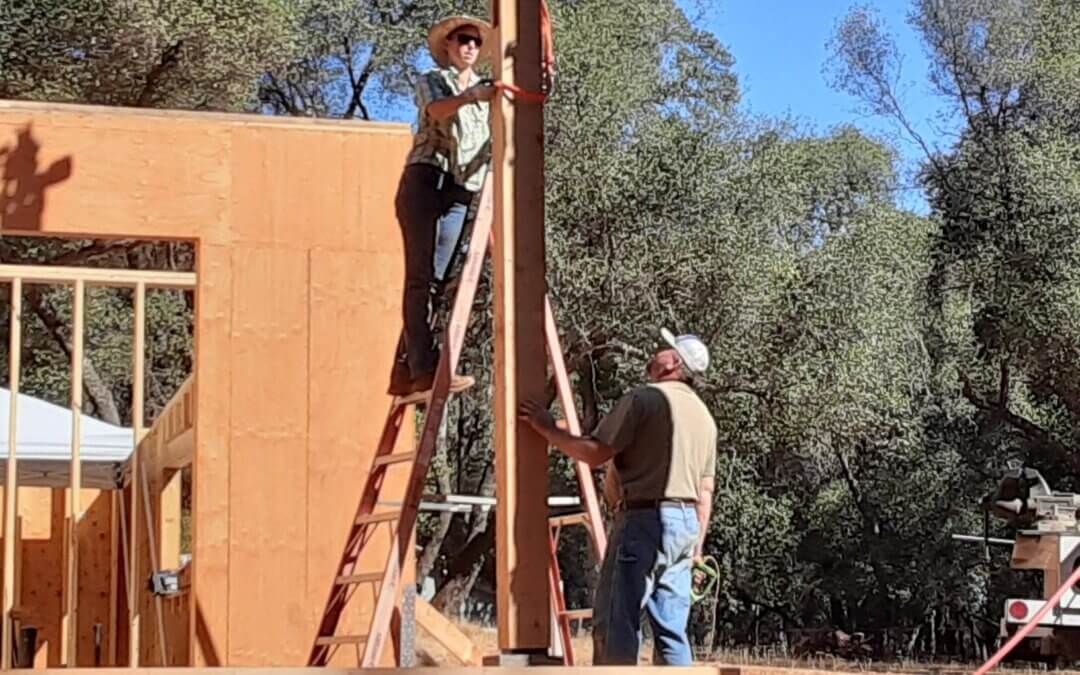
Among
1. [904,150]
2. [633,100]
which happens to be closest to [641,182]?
[633,100]

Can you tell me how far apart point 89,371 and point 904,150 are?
12827 mm

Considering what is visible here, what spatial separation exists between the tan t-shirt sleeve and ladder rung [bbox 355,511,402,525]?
0.75m

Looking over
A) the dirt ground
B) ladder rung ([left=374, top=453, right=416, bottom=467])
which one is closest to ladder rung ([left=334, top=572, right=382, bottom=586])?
ladder rung ([left=374, top=453, right=416, bottom=467])

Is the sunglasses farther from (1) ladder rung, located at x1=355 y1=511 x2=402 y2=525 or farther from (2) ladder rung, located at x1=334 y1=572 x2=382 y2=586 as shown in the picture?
(2) ladder rung, located at x1=334 y1=572 x2=382 y2=586

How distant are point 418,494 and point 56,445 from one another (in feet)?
17.7

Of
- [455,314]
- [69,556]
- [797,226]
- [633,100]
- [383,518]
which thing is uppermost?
[633,100]

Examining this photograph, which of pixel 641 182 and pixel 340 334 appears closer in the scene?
pixel 340 334

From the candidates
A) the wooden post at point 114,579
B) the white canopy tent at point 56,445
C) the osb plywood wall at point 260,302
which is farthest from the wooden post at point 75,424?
the wooden post at point 114,579

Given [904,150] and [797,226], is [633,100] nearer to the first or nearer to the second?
[797,226]

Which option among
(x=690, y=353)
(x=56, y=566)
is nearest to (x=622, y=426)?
(x=690, y=353)

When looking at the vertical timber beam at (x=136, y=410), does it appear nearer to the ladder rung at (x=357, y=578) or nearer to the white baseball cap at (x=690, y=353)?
the ladder rung at (x=357, y=578)

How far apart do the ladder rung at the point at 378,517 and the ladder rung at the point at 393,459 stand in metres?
0.19

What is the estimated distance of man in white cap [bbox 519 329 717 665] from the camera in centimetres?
459

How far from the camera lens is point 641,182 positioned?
1831cm
